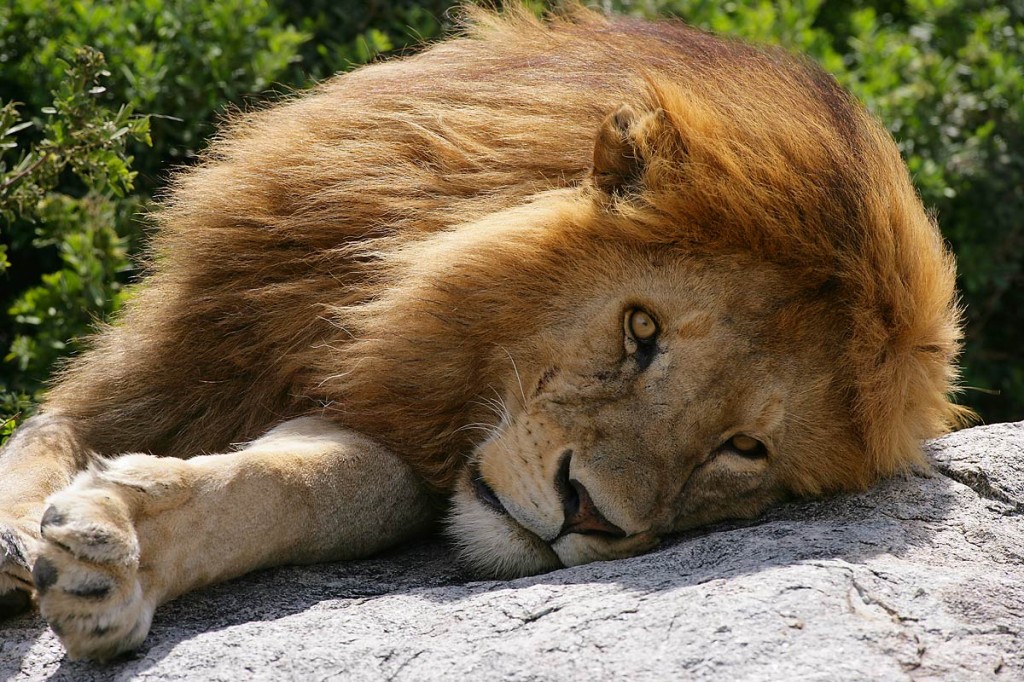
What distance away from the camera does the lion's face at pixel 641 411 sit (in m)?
2.76

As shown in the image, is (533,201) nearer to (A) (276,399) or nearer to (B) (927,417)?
(A) (276,399)

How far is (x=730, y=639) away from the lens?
2.28 meters

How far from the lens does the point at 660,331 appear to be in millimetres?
2875

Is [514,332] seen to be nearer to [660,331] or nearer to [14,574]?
[660,331]

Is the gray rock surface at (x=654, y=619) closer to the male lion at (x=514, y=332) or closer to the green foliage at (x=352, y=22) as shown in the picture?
the male lion at (x=514, y=332)

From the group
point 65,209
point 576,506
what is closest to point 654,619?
point 576,506

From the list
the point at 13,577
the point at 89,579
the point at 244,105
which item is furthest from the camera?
the point at 244,105

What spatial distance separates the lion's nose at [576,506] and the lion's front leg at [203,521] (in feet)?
1.61

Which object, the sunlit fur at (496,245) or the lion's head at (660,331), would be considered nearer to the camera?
the lion's head at (660,331)

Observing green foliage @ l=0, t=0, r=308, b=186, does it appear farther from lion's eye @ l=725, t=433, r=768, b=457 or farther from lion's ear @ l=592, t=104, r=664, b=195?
lion's eye @ l=725, t=433, r=768, b=457

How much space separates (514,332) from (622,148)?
490 millimetres

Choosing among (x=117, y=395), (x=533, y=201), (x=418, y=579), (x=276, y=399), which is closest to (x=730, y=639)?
(x=418, y=579)

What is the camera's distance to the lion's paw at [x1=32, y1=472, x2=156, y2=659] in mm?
2324

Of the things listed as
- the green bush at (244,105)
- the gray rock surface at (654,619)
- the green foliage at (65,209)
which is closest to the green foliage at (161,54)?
the green bush at (244,105)
